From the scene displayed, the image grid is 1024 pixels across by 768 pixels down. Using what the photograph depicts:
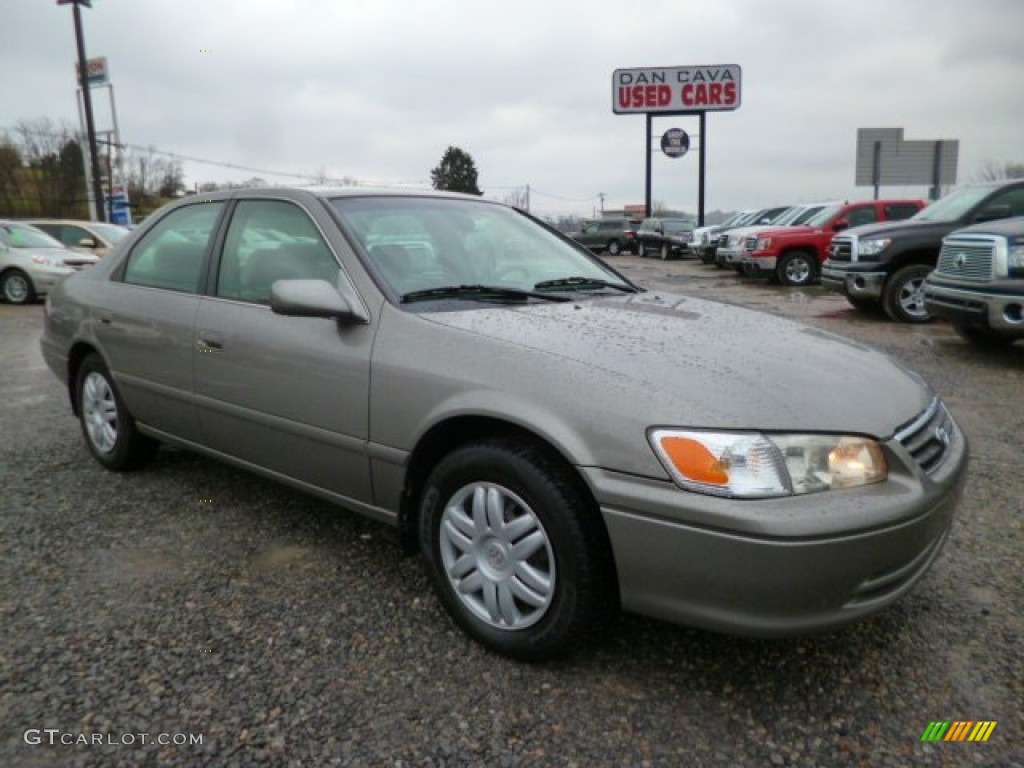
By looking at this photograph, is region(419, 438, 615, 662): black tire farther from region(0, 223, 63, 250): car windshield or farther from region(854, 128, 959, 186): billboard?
region(854, 128, 959, 186): billboard

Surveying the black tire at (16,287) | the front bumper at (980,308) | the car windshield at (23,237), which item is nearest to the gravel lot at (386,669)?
the front bumper at (980,308)

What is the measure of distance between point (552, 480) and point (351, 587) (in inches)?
42.5

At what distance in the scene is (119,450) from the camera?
12.8 ft

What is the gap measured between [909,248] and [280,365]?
8652 millimetres

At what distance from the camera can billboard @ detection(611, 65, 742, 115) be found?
28.1m

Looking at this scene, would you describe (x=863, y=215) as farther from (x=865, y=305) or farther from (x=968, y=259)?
(x=968, y=259)

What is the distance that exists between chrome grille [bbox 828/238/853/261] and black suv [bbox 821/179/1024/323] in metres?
0.01

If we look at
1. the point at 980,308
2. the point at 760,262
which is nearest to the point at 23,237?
the point at 760,262

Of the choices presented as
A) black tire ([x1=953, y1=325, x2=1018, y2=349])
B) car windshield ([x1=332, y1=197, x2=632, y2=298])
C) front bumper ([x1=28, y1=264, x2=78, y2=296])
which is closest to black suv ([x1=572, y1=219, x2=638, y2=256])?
front bumper ([x1=28, y1=264, x2=78, y2=296])

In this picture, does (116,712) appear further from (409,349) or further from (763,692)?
(763,692)

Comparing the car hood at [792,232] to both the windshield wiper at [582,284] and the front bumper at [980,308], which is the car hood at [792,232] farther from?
the windshield wiper at [582,284]

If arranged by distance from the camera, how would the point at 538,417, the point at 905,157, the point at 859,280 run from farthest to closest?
1. the point at 905,157
2. the point at 859,280
3. the point at 538,417

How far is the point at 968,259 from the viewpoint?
681cm

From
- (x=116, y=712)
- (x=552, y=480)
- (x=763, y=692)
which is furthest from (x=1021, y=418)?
(x=116, y=712)
